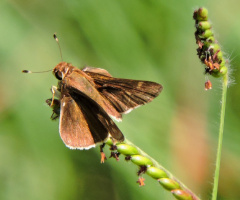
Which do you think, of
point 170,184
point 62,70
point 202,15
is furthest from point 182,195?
point 62,70

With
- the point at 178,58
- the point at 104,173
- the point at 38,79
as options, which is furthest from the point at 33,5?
the point at 104,173

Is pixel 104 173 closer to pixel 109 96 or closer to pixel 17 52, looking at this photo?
pixel 109 96

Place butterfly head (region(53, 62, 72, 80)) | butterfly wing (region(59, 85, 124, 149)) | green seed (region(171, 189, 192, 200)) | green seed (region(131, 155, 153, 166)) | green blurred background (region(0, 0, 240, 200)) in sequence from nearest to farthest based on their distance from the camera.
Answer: green seed (region(171, 189, 192, 200)) → green seed (region(131, 155, 153, 166)) → butterfly wing (region(59, 85, 124, 149)) → butterfly head (region(53, 62, 72, 80)) → green blurred background (region(0, 0, 240, 200))

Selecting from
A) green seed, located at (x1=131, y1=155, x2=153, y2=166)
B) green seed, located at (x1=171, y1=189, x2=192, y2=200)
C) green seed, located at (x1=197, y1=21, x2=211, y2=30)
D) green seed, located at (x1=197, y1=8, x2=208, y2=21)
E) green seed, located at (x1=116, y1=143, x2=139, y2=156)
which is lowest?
green seed, located at (x1=171, y1=189, x2=192, y2=200)

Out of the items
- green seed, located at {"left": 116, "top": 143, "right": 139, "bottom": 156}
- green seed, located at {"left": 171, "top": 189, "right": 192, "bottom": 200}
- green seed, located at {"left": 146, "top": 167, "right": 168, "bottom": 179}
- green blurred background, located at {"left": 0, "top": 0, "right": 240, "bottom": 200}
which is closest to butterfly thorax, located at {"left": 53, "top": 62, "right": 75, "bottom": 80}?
green blurred background, located at {"left": 0, "top": 0, "right": 240, "bottom": 200}

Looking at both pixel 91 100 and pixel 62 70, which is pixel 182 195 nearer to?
pixel 91 100

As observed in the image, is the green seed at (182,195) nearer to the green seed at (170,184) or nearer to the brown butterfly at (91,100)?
the green seed at (170,184)

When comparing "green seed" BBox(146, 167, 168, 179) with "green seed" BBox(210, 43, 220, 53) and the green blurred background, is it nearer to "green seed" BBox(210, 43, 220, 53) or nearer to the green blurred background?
"green seed" BBox(210, 43, 220, 53)
